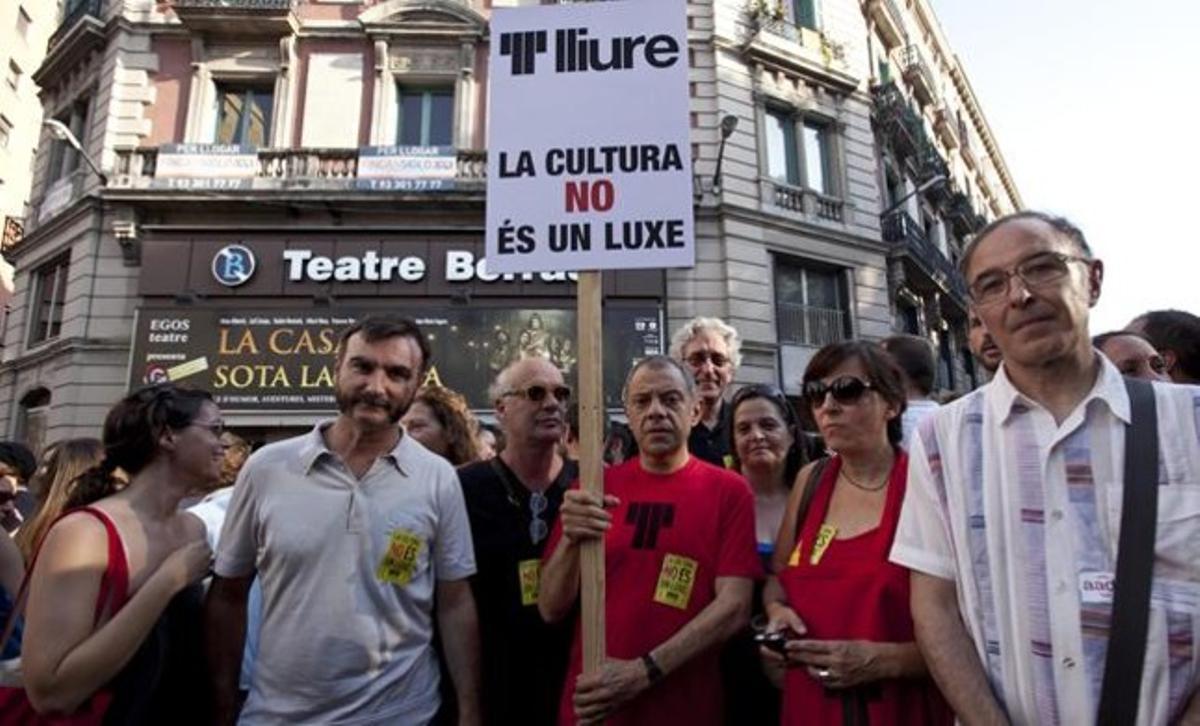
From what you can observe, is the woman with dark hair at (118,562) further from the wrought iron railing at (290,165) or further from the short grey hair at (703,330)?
the wrought iron railing at (290,165)

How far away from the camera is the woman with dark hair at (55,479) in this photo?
276cm

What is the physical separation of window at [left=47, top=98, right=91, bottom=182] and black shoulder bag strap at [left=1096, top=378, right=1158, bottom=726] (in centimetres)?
A: 1855

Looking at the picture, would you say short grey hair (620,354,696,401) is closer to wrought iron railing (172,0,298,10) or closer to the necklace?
the necklace

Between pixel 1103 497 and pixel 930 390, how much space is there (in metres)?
2.05

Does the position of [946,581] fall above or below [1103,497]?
below

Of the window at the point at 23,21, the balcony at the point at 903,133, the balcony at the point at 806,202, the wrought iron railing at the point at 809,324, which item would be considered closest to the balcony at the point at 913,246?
the balcony at the point at 806,202

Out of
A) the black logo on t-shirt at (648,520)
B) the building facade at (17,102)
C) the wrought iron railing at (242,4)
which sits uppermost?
the building facade at (17,102)

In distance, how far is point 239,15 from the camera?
1371 centimetres

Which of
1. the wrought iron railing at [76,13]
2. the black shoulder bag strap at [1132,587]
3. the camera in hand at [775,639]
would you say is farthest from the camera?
the wrought iron railing at [76,13]

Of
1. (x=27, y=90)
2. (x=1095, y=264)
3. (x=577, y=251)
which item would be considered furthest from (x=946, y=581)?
(x=27, y=90)

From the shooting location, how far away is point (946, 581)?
168 cm

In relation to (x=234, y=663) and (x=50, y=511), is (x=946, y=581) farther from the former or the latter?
(x=50, y=511)

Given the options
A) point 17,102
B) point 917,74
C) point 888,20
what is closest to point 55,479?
point 888,20

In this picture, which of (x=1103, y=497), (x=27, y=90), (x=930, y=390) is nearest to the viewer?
(x=1103, y=497)
